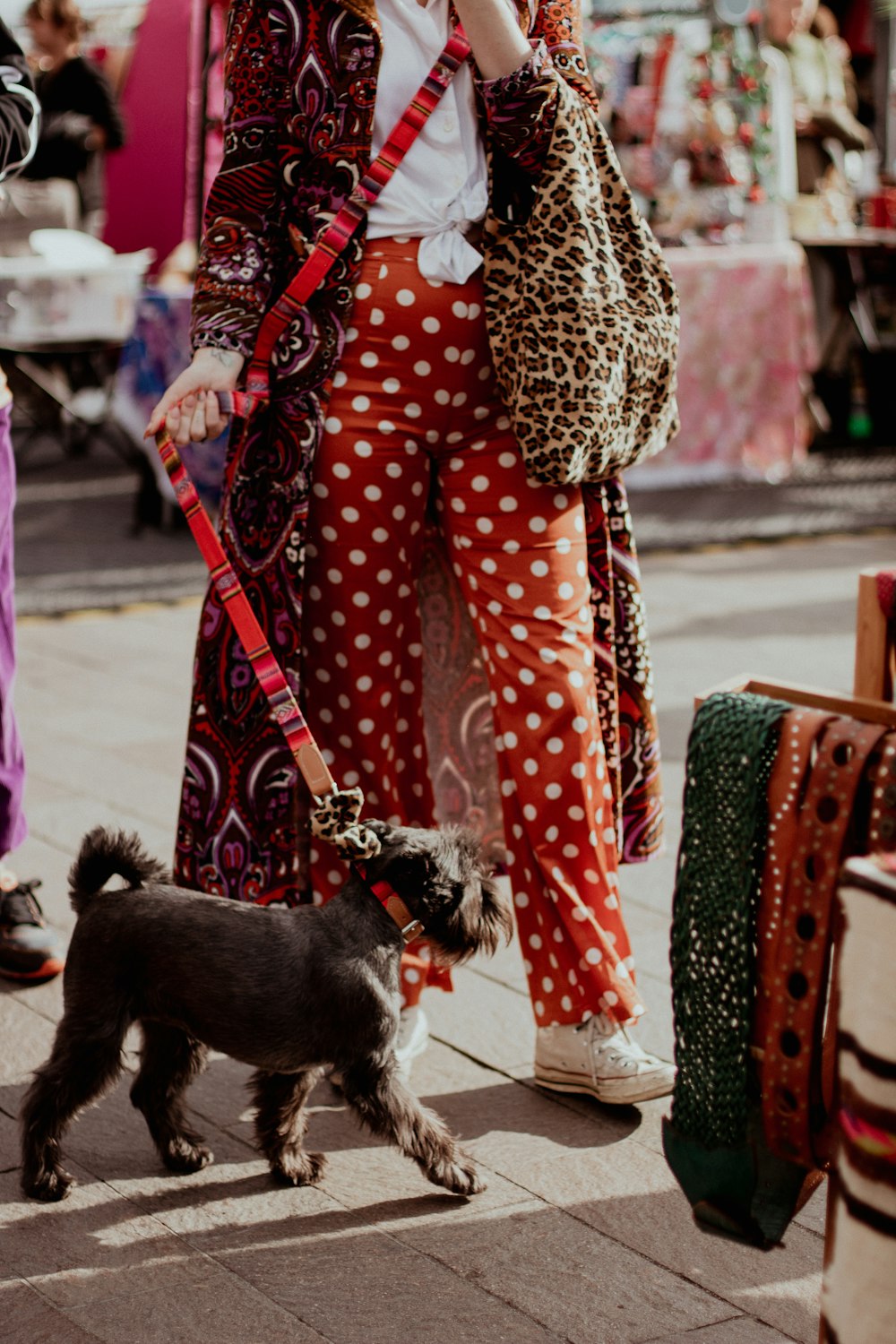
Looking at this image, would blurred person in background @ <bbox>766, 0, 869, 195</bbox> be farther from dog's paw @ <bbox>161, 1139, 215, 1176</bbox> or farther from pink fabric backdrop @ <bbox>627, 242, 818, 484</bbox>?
dog's paw @ <bbox>161, 1139, 215, 1176</bbox>

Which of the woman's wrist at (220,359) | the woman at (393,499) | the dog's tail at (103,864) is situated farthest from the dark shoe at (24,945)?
the woman's wrist at (220,359)

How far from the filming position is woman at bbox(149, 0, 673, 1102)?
2756 millimetres

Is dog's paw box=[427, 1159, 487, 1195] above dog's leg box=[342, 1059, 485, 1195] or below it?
below

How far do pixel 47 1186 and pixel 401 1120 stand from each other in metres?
0.57

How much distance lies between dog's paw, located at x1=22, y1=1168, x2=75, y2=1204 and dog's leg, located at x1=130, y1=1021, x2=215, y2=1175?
17cm

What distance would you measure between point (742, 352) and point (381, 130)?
6207mm

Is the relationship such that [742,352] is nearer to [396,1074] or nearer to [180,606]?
[180,606]

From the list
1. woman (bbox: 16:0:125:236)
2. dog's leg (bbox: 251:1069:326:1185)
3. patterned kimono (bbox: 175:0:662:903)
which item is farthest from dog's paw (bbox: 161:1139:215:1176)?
woman (bbox: 16:0:125:236)

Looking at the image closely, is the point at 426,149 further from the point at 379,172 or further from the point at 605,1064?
the point at 605,1064

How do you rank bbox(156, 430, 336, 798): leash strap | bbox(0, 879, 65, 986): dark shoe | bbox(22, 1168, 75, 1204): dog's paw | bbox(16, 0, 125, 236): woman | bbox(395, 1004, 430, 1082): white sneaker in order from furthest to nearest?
bbox(16, 0, 125, 236): woman
bbox(0, 879, 65, 986): dark shoe
bbox(395, 1004, 430, 1082): white sneaker
bbox(22, 1168, 75, 1204): dog's paw
bbox(156, 430, 336, 798): leash strap

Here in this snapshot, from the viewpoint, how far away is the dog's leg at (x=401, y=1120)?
253 cm

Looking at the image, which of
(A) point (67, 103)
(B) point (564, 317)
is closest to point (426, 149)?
(B) point (564, 317)

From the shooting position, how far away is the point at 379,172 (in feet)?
8.95

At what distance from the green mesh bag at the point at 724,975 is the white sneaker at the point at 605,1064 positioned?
30.9 inches
